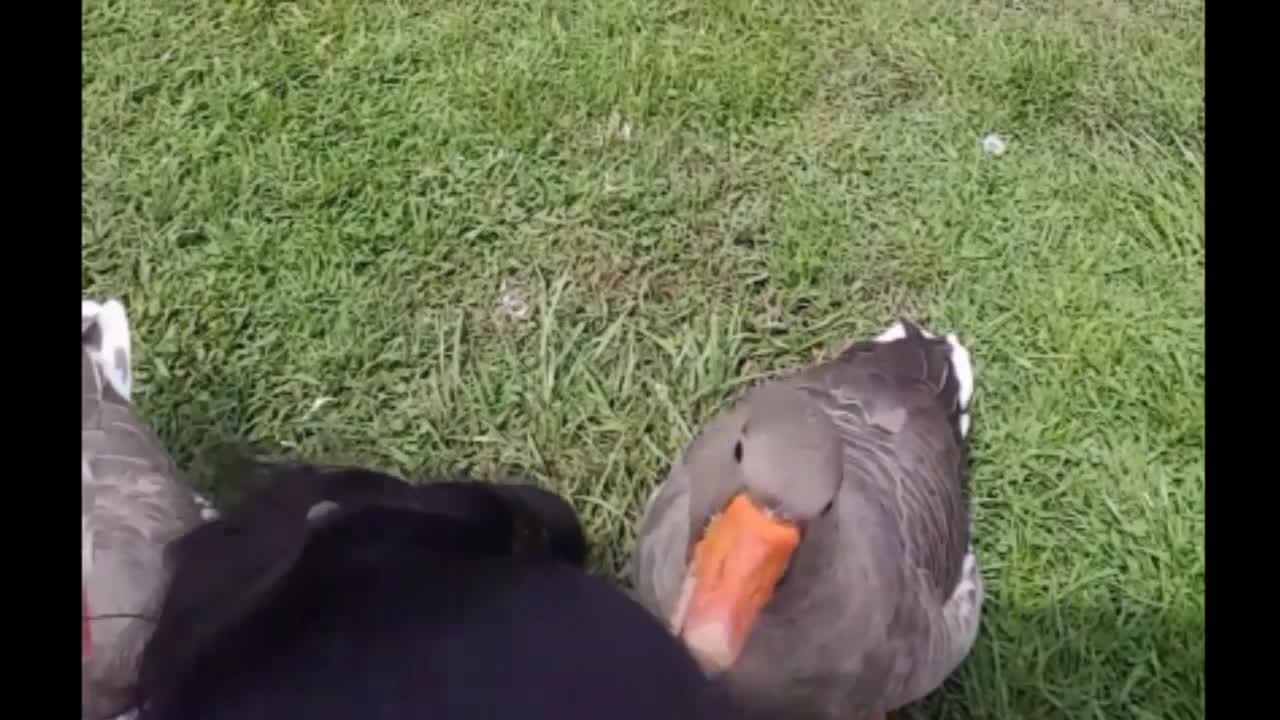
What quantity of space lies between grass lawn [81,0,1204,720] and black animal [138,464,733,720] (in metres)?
1.04

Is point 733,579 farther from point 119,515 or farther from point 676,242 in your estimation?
point 676,242

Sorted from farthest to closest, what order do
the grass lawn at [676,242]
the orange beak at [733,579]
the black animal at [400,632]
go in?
the grass lawn at [676,242] → the orange beak at [733,579] → the black animal at [400,632]

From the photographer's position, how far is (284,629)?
93 cm

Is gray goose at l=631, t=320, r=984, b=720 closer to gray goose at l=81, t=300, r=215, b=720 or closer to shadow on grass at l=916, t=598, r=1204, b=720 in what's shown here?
shadow on grass at l=916, t=598, r=1204, b=720

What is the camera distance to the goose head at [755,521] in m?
1.41

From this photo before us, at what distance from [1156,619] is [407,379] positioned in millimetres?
1362

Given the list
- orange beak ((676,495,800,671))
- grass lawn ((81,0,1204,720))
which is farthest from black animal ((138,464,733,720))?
grass lawn ((81,0,1204,720))

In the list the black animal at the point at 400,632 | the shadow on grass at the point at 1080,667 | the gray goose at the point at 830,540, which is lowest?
the shadow on grass at the point at 1080,667

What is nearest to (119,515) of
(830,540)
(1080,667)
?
(830,540)

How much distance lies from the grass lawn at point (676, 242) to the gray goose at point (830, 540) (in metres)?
0.23

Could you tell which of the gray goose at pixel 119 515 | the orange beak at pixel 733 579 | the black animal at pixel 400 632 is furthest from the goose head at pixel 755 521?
the gray goose at pixel 119 515

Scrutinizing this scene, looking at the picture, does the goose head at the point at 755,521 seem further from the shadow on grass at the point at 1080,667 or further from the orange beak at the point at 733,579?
the shadow on grass at the point at 1080,667
